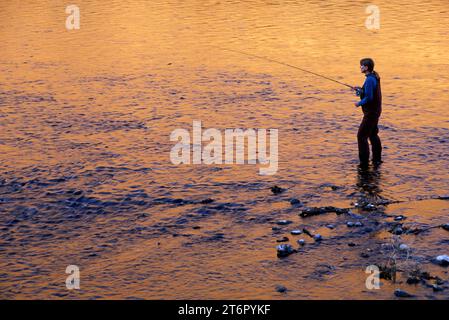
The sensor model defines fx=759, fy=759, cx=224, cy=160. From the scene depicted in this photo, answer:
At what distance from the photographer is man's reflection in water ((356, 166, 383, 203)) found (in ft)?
38.5

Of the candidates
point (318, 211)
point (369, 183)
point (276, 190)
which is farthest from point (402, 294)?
point (369, 183)

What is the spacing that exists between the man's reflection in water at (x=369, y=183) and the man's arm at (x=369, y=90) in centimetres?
115

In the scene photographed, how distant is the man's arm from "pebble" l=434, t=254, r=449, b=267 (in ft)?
13.4

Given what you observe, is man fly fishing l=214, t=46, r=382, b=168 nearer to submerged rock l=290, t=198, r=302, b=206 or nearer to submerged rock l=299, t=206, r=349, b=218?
submerged rock l=290, t=198, r=302, b=206

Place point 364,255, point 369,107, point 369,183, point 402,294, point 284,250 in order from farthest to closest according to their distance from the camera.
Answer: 1. point 369,107
2. point 369,183
3. point 284,250
4. point 364,255
5. point 402,294

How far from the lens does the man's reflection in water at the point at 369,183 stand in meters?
11.7

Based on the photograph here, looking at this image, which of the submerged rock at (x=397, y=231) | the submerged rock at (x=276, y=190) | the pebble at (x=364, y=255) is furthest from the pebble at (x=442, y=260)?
the submerged rock at (x=276, y=190)

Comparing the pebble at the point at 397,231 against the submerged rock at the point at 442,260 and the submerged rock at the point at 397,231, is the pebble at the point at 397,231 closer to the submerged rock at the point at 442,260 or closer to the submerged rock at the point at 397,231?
the submerged rock at the point at 397,231

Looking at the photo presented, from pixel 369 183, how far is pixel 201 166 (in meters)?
2.99

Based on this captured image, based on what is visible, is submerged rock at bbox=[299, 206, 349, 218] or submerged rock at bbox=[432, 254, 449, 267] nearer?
submerged rock at bbox=[432, 254, 449, 267]

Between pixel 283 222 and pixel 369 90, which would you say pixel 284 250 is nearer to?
pixel 283 222

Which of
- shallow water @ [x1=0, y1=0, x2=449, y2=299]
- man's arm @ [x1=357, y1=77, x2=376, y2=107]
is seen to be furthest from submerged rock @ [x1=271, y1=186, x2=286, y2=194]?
man's arm @ [x1=357, y1=77, x2=376, y2=107]

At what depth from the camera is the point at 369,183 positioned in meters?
12.4
